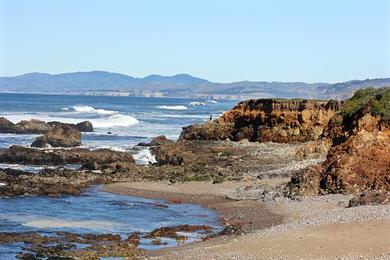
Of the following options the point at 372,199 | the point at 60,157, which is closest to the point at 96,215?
the point at 372,199

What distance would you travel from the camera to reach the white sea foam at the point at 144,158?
152ft

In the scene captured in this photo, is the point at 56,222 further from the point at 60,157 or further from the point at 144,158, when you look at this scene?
the point at 144,158

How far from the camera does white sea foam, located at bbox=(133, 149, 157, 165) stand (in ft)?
152

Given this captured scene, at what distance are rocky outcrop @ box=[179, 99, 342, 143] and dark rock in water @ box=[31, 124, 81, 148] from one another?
8.74 meters

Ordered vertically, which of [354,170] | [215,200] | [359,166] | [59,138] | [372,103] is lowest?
[215,200]

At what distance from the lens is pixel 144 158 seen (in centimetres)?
4788

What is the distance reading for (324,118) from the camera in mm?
52688

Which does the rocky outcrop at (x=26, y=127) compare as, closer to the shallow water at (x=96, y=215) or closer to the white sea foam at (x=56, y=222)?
the shallow water at (x=96, y=215)

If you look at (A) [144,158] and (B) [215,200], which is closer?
(B) [215,200]

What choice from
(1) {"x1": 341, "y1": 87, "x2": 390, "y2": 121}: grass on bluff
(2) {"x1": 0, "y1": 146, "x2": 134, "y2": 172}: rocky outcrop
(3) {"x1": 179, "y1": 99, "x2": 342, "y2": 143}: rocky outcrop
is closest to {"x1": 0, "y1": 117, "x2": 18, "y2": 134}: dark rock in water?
(3) {"x1": 179, "y1": 99, "x2": 342, "y2": 143}: rocky outcrop

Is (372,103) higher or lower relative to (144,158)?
higher

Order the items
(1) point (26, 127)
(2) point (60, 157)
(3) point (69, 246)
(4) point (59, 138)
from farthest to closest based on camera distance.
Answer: (1) point (26, 127)
(4) point (59, 138)
(2) point (60, 157)
(3) point (69, 246)

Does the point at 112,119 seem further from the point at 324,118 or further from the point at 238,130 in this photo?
the point at 324,118

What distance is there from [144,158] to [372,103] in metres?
17.1
